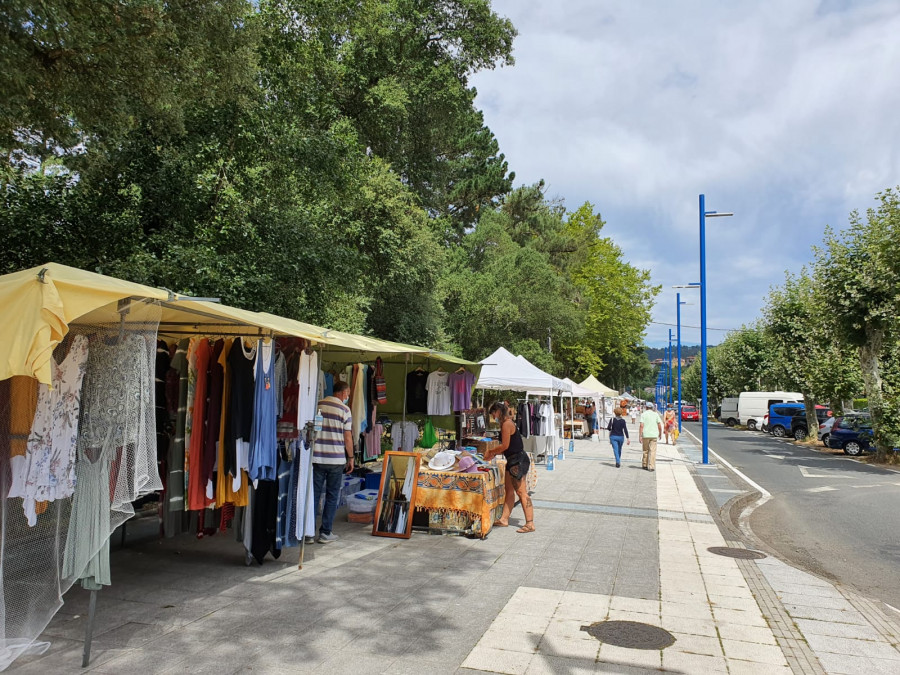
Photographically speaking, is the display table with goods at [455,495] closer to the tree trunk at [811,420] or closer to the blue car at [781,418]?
the tree trunk at [811,420]

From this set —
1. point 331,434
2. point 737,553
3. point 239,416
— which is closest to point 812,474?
point 737,553

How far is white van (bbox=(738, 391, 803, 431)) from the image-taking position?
45.9 meters

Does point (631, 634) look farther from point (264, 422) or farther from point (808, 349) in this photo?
point (808, 349)

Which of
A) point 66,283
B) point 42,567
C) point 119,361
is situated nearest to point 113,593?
point 42,567

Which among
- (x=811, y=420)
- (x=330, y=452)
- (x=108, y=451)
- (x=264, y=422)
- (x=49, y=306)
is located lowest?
(x=811, y=420)

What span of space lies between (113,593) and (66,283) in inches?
128

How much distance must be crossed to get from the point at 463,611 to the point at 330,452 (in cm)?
278

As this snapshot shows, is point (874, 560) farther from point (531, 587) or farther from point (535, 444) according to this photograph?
point (535, 444)

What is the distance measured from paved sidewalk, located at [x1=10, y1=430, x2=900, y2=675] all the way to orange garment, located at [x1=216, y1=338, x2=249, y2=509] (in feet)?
2.53

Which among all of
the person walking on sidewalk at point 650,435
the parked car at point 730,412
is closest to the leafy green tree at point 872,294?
the person walking on sidewalk at point 650,435

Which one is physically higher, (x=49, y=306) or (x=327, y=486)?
(x=49, y=306)

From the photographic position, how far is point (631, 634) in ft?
16.4

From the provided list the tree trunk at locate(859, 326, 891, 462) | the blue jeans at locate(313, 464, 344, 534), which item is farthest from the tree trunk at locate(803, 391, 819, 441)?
the blue jeans at locate(313, 464, 344, 534)

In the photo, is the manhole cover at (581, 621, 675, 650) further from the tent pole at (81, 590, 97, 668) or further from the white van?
the white van
